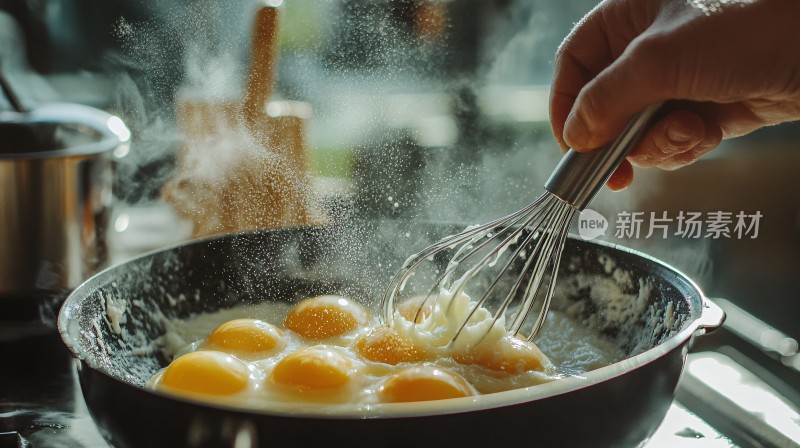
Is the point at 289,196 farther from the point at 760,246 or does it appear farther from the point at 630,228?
the point at 760,246

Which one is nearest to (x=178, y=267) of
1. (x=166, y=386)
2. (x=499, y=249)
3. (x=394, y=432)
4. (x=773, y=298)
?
(x=166, y=386)

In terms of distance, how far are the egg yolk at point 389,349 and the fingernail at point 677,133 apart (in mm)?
586

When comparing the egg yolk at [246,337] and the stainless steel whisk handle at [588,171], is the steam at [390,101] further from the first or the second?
the stainless steel whisk handle at [588,171]

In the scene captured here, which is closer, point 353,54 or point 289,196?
point 289,196

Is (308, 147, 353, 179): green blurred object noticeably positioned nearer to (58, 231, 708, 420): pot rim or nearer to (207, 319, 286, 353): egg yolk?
(207, 319, 286, 353): egg yolk

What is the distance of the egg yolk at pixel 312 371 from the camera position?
1.04m

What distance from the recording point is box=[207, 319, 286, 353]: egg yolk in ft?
4.14

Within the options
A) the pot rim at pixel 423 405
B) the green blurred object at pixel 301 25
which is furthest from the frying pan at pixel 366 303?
the green blurred object at pixel 301 25

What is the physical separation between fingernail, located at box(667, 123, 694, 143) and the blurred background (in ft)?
3.18

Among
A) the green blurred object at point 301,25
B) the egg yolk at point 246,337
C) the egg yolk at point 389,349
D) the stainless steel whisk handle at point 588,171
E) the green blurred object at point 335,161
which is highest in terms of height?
the green blurred object at point 301,25

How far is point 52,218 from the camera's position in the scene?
5.01ft

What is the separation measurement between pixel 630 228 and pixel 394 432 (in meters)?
1.63

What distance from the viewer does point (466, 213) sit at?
2117 millimetres

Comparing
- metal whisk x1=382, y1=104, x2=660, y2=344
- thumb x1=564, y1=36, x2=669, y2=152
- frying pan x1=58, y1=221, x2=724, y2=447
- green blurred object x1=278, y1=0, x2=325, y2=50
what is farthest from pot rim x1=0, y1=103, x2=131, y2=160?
thumb x1=564, y1=36, x2=669, y2=152
